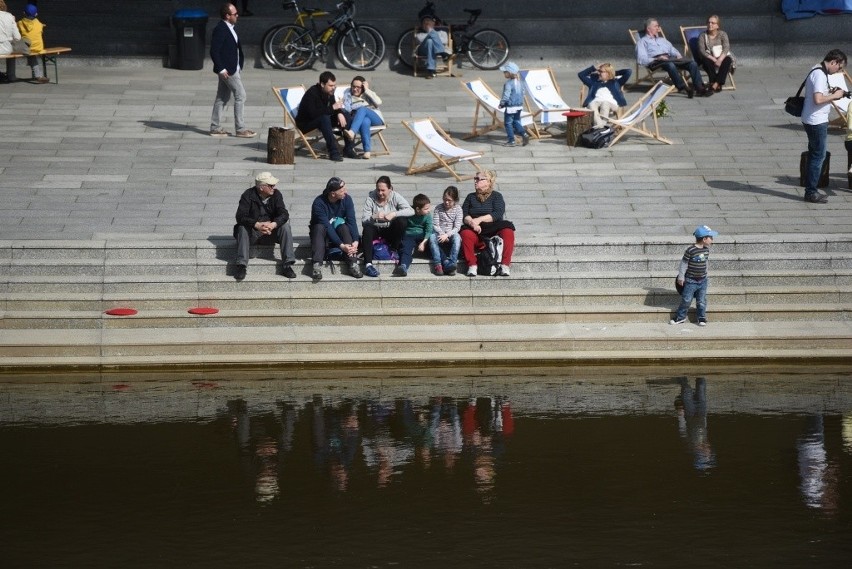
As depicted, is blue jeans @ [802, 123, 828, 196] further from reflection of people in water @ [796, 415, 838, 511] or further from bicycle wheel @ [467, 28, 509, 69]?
bicycle wheel @ [467, 28, 509, 69]

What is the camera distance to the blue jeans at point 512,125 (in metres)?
19.7

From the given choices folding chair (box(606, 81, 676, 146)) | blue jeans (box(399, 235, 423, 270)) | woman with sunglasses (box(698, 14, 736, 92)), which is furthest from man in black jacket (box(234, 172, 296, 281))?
woman with sunglasses (box(698, 14, 736, 92))

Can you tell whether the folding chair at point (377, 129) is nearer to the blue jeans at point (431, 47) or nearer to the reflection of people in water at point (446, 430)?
the blue jeans at point (431, 47)

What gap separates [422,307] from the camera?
47.1ft

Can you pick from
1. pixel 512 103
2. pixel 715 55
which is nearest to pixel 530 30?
pixel 715 55

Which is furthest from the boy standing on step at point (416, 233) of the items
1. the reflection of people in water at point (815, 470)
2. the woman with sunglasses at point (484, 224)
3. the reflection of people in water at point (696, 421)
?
the reflection of people in water at point (815, 470)

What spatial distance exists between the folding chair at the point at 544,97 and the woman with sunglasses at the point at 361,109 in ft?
8.54

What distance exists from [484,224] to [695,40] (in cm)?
1043

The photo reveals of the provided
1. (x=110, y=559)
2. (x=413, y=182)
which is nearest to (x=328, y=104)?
(x=413, y=182)

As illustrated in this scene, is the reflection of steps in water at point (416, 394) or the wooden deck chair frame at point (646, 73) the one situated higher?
the wooden deck chair frame at point (646, 73)

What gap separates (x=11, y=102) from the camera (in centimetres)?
2195

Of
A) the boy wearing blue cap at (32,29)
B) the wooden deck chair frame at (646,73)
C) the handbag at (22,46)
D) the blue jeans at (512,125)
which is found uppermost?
the boy wearing blue cap at (32,29)

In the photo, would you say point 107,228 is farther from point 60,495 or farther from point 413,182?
point 60,495

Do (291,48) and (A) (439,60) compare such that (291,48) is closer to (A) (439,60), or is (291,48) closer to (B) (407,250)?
(A) (439,60)
